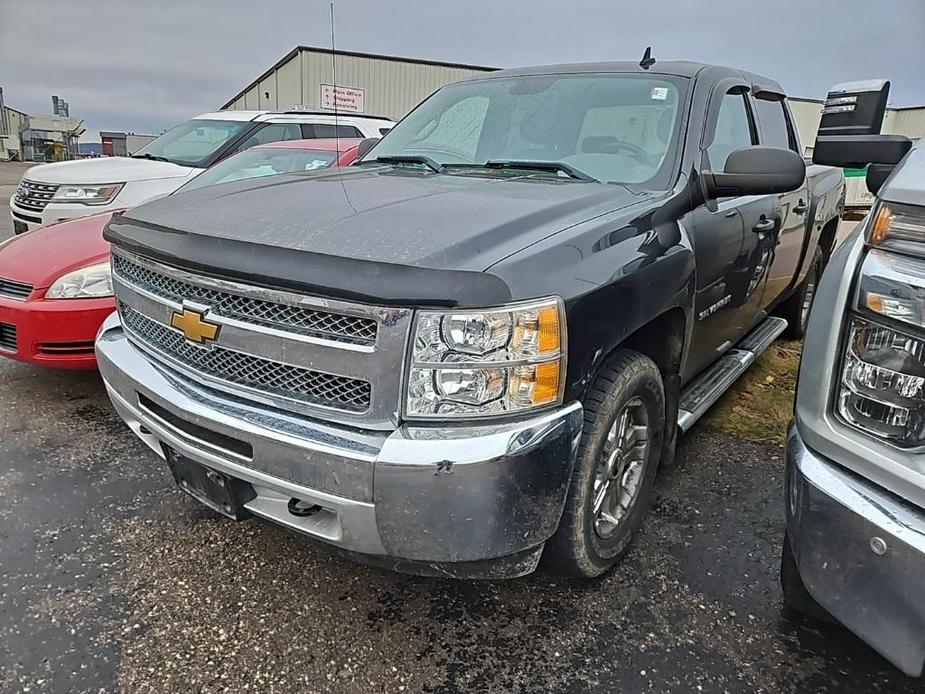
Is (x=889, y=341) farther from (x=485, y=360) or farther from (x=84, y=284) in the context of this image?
(x=84, y=284)

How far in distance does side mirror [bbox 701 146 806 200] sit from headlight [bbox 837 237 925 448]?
1.09 m

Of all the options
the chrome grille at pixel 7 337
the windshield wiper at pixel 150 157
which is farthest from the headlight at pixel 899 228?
the windshield wiper at pixel 150 157

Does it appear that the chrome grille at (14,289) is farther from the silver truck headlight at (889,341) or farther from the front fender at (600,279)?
the silver truck headlight at (889,341)

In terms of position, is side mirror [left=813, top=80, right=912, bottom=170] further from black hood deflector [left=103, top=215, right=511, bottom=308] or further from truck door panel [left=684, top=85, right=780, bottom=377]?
black hood deflector [left=103, top=215, right=511, bottom=308]

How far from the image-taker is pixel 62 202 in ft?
22.2

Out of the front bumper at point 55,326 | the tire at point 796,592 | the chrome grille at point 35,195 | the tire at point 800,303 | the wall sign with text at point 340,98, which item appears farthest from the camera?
the chrome grille at point 35,195

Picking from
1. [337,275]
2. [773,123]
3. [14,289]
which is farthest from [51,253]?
[773,123]

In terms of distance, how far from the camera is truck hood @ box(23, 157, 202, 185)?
6711 millimetres

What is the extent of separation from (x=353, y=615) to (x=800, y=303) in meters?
4.37

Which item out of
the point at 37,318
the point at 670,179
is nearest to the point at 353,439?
the point at 670,179

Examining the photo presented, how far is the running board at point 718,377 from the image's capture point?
292 centimetres

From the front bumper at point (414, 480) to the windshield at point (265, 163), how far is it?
3887 millimetres

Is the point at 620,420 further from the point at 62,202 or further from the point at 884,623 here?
the point at 62,202

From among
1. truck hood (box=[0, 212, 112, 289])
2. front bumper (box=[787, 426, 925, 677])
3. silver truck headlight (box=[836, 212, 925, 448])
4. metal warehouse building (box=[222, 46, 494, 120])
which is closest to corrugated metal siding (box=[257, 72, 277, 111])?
metal warehouse building (box=[222, 46, 494, 120])
